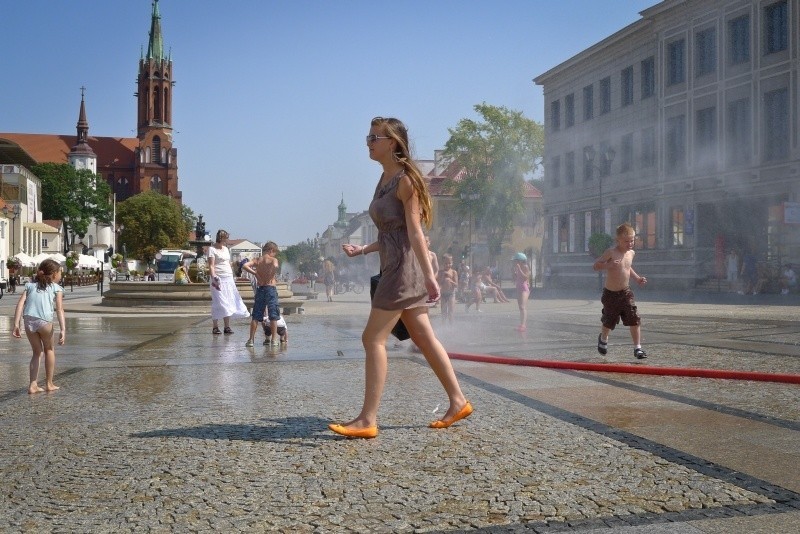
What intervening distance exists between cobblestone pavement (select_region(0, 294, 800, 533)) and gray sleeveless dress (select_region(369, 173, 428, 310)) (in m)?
0.83

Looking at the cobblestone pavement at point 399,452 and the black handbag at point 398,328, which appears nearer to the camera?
the cobblestone pavement at point 399,452

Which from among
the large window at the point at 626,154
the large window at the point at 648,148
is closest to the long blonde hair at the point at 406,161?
the large window at the point at 648,148

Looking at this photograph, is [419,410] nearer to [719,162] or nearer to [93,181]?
[719,162]

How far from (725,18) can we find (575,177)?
15702 mm

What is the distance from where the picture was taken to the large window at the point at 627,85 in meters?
42.1

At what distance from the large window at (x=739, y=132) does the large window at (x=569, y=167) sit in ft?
45.4

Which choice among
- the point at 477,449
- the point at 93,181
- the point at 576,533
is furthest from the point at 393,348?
the point at 93,181

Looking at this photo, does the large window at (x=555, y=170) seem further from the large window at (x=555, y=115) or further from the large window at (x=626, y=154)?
the large window at (x=626, y=154)

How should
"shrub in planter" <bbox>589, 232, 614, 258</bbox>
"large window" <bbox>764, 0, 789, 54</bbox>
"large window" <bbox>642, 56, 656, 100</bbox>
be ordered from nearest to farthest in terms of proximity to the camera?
"large window" <bbox>764, 0, 789, 54</bbox>
"large window" <bbox>642, 56, 656, 100</bbox>
"shrub in planter" <bbox>589, 232, 614, 258</bbox>

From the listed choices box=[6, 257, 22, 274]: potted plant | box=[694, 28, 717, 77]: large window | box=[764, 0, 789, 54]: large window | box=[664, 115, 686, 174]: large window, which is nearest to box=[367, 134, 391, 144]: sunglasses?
box=[764, 0, 789, 54]: large window

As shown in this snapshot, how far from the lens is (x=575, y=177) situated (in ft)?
162

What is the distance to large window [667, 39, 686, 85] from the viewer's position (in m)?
38.2

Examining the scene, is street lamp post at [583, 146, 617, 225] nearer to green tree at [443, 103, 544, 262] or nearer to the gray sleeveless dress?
green tree at [443, 103, 544, 262]

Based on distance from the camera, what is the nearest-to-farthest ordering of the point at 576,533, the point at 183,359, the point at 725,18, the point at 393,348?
1. the point at 576,533
2. the point at 183,359
3. the point at 393,348
4. the point at 725,18
